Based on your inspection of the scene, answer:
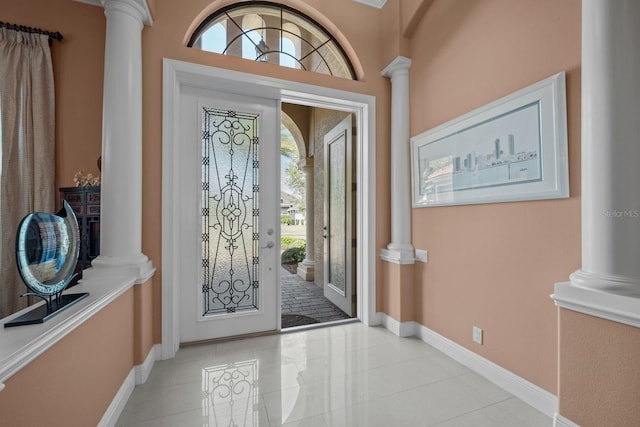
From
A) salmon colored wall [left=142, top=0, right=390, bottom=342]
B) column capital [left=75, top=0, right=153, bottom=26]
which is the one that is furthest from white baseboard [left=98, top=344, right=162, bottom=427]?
column capital [left=75, top=0, right=153, bottom=26]

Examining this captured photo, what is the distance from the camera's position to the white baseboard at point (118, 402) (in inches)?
62.2

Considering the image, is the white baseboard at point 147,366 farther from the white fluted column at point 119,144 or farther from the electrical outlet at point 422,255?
the electrical outlet at point 422,255

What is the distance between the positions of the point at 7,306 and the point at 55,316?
5.52 feet

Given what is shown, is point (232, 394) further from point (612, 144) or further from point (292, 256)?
point (292, 256)

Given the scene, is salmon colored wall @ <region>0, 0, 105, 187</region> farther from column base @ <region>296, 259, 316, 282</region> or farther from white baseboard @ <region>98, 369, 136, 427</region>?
column base @ <region>296, 259, 316, 282</region>

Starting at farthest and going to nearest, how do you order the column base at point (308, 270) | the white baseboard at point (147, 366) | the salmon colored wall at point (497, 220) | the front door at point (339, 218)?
the column base at point (308, 270), the front door at point (339, 218), the white baseboard at point (147, 366), the salmon colored wall at point (497, 220)

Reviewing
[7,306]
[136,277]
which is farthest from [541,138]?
[7,306]

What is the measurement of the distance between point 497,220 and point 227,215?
2274 millimetres

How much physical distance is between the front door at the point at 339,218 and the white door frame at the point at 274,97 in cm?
25

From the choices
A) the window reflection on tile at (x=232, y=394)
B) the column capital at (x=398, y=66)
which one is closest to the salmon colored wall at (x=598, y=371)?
the window reflection on tile at (x=232, y=394)

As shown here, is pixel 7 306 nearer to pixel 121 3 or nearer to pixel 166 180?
pixel 166 180

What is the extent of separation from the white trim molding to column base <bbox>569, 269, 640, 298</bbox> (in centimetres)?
2

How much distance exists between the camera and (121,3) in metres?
2.05

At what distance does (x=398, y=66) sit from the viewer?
297 cm
